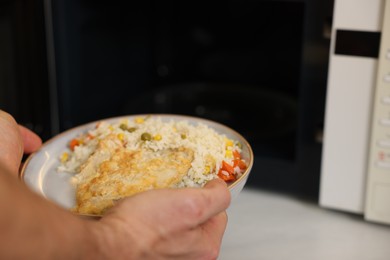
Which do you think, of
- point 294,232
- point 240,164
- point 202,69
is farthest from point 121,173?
point 202,69

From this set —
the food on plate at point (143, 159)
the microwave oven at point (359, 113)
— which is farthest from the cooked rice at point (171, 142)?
the microwave oven at point (359, 113)

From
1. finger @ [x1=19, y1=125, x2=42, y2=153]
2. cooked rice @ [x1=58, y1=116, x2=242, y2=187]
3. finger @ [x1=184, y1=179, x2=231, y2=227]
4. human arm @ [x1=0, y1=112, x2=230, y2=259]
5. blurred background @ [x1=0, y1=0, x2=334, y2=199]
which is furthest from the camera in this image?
blurred background @ [x1=0, y1=0, x2=334, y2=199]

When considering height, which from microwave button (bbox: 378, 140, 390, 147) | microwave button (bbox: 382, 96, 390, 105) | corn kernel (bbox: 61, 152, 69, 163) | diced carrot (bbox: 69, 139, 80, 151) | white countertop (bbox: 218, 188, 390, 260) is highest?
microwave button (bbox: 382, 96, 390, 105)

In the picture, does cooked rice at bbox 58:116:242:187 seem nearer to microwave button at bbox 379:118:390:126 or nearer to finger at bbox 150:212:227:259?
finger at bbox 150:212:227:259

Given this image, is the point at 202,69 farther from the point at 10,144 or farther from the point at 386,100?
the point at 10,144

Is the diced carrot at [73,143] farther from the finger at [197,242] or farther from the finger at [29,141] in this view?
the finger at [197,242]

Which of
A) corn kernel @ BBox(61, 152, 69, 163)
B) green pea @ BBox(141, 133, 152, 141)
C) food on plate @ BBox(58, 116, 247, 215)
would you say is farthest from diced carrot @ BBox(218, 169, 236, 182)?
corn kernel @ BBox(61, 152, 69, 163)
